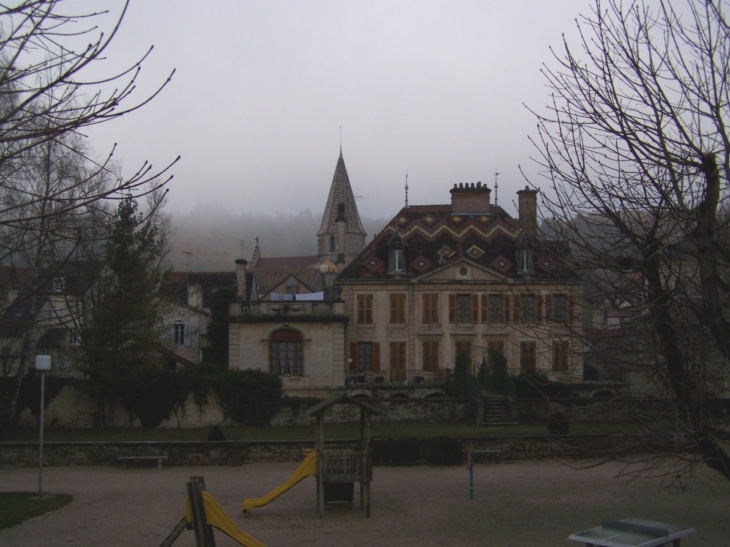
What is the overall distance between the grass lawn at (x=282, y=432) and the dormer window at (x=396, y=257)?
1044 centimetres

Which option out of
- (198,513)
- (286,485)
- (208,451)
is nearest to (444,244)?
(208,451)

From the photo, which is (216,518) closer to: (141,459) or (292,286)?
(141,459)

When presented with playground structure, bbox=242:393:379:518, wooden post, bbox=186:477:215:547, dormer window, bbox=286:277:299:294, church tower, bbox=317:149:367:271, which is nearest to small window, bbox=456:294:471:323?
dormer window, bbox=286:277:299:294

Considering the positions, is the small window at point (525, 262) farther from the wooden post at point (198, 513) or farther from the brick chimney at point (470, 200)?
the wooden post at point (198, 513)

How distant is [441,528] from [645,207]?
23.1 feet

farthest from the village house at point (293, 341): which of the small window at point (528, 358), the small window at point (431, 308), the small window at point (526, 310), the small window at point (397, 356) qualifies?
the small window at point (526, 310)

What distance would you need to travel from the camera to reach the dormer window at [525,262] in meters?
36.3

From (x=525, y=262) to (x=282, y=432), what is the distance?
1566 cm

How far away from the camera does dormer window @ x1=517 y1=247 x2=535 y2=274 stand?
36281 mm

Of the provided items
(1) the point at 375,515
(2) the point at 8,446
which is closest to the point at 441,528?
(1) the point at 375,515

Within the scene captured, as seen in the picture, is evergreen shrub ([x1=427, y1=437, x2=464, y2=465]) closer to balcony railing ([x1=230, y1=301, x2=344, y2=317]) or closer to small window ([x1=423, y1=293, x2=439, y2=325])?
balcony railing ([x1=230, y1=301, x2=344, y2=317])

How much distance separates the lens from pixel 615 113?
9.12m

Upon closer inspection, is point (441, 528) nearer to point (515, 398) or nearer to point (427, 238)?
point (515, 398)

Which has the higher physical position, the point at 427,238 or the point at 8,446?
the point at 427,238
